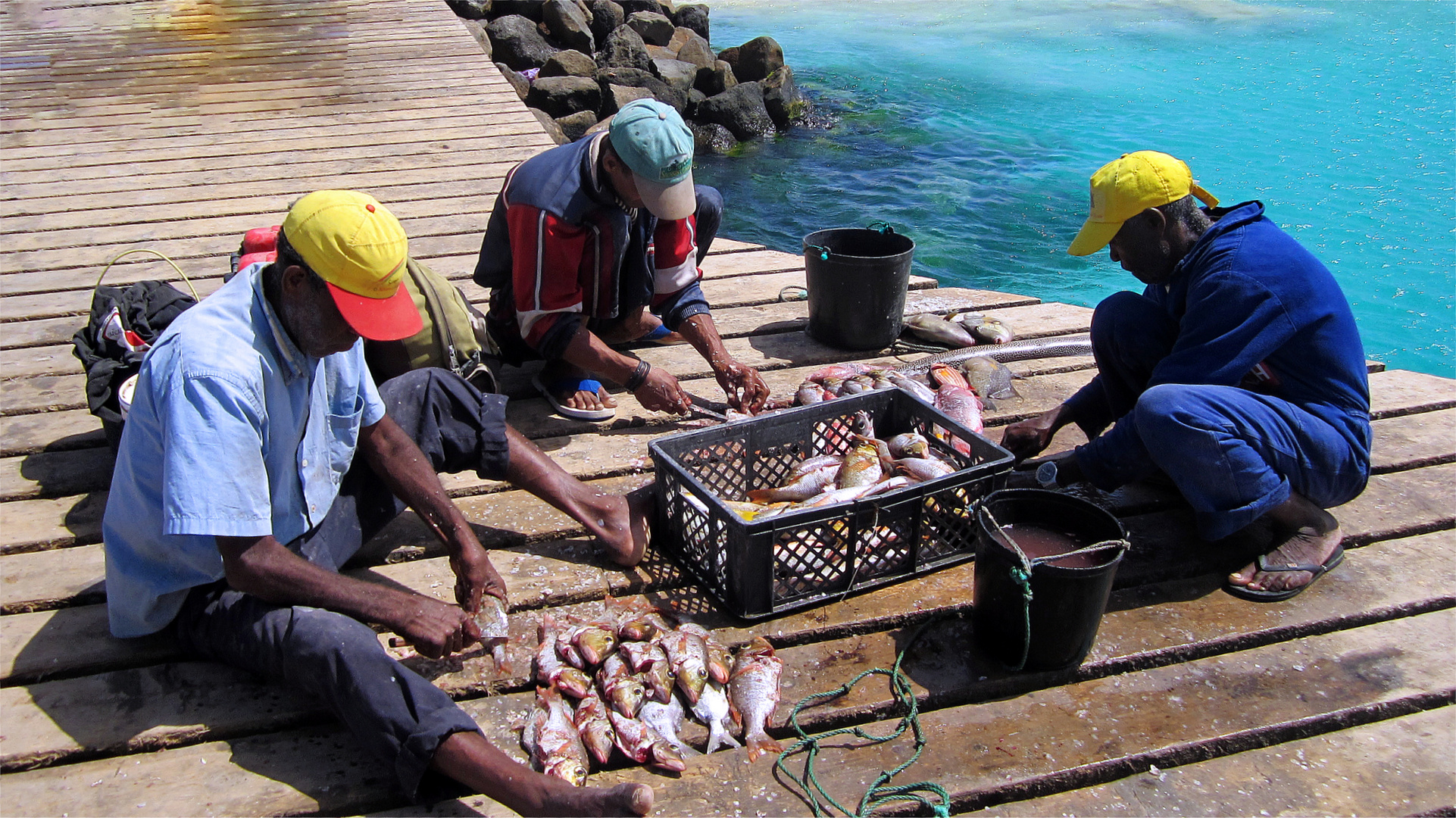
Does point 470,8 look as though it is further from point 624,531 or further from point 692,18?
point 624,531

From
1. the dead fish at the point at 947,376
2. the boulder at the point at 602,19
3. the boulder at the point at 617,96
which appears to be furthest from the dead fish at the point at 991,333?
the boulder at the point at 602,19

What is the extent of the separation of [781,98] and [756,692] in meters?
12.9

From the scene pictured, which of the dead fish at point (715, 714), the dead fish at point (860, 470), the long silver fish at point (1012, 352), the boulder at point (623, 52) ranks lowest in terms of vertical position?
the boulder at point (623, 52)

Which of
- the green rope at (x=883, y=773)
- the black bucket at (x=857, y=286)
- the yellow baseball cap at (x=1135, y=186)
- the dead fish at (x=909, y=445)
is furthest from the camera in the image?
the black bucket at (x=857, y=286)

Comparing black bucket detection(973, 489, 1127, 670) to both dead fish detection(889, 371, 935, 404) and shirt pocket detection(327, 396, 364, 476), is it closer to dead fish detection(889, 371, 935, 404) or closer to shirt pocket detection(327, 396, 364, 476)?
dead fish detection(889, 371, 935, 404)

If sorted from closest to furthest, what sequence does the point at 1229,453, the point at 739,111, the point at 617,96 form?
the point at 1229,453 < the point at 617,96 < the point at 739,111

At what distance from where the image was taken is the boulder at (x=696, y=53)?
46.3 ft

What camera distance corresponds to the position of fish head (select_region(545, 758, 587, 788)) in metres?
2.25

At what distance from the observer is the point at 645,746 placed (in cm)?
236

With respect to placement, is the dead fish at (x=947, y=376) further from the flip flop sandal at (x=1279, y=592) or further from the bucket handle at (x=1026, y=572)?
the bucket handle at (x=1026, y=572)

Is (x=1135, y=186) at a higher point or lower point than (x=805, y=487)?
higher

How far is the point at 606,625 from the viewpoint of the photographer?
276 cm

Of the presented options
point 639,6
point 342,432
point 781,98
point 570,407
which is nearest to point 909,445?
point 570,407

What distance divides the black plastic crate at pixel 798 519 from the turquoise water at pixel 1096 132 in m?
7.68
